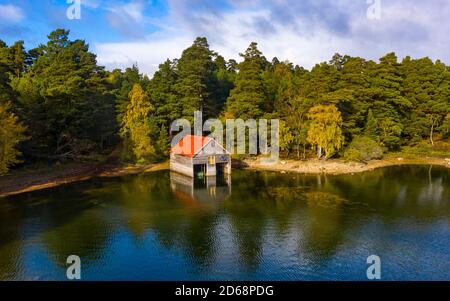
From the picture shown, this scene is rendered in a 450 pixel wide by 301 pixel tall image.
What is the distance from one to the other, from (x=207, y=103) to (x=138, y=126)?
17092 millimetres

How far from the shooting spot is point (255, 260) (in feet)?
80.3

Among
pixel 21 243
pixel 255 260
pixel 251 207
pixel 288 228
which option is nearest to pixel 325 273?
pixel 255 260

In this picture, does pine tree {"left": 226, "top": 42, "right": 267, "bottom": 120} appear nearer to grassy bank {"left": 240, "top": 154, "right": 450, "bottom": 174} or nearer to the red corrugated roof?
grassy bank {"left": 240, "top": 154, "right": 450, "bottom": 174}

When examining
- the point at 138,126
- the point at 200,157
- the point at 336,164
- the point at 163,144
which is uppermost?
the point at 138,126

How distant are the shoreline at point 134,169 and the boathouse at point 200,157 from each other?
5299 millimetres

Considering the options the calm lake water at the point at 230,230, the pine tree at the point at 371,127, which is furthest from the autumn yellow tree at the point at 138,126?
the pine tree at the point at 371,127

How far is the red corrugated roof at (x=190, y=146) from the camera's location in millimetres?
46688

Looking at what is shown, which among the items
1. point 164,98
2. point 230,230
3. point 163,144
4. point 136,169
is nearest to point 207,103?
point 164,98

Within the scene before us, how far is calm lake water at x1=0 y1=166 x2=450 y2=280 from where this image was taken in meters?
23.3

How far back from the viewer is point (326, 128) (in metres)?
53.7

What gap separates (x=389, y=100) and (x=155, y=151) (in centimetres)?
3617

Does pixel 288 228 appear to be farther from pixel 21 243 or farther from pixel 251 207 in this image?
pixel 21 243

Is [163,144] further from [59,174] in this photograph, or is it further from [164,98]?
[59,174]

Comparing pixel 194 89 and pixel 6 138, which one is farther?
pixel 194 89
